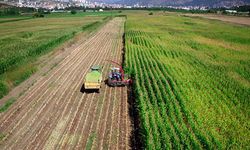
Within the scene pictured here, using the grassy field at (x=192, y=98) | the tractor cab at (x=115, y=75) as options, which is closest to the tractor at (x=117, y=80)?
the tractor cab at (x=115, y=75)

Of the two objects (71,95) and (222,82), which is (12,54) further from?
(222,82)

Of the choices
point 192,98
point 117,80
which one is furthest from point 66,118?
point 192,98

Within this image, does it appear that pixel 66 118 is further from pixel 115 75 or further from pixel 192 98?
pixel 192 98

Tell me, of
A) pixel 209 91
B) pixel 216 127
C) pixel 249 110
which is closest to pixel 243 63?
pixel 209 91

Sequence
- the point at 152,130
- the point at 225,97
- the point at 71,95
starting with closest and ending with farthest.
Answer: the point at 152,130 < the point at 225,97 < the point at 71,95

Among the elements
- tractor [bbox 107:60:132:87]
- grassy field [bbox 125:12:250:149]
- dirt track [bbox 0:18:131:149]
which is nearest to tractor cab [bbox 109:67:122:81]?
tractor [bbox 107:60:132:87]

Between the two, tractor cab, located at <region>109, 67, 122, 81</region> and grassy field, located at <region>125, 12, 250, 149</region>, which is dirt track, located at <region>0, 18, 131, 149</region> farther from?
grassy field, located at <region>125, 12, 250, 149</region>

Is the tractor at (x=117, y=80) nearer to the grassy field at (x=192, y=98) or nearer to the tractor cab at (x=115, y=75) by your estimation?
the tractor cab at (x=115, y=75)

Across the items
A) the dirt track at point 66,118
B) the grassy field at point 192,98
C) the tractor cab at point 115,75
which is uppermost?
the tractor cab at point 115,75
